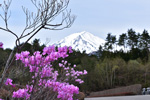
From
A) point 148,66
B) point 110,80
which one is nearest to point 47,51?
point 110,80

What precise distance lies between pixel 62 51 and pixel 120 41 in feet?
109

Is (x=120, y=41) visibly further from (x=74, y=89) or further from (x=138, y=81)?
(x=74, y=89)

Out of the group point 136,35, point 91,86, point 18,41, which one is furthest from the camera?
point 136,35

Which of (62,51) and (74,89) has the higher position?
(62,51)

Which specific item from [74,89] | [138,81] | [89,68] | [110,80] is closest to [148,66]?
[138,81]

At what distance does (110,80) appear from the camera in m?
15.2

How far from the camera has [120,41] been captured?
34.7 metres

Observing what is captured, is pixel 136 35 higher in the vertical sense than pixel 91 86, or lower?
higher

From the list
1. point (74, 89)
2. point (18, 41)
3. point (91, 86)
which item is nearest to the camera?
point (18, 41)

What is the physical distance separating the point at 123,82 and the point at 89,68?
115 inches

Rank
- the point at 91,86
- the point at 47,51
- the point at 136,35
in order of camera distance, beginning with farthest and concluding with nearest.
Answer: the point at 136,35 → the point at 91,86 → the point at 47,51

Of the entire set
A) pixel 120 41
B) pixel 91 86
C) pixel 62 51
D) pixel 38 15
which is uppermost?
pixel 120 41

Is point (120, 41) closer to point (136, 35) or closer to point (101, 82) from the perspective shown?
point (136, 35)

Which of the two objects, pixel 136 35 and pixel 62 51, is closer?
pixel 62 51
